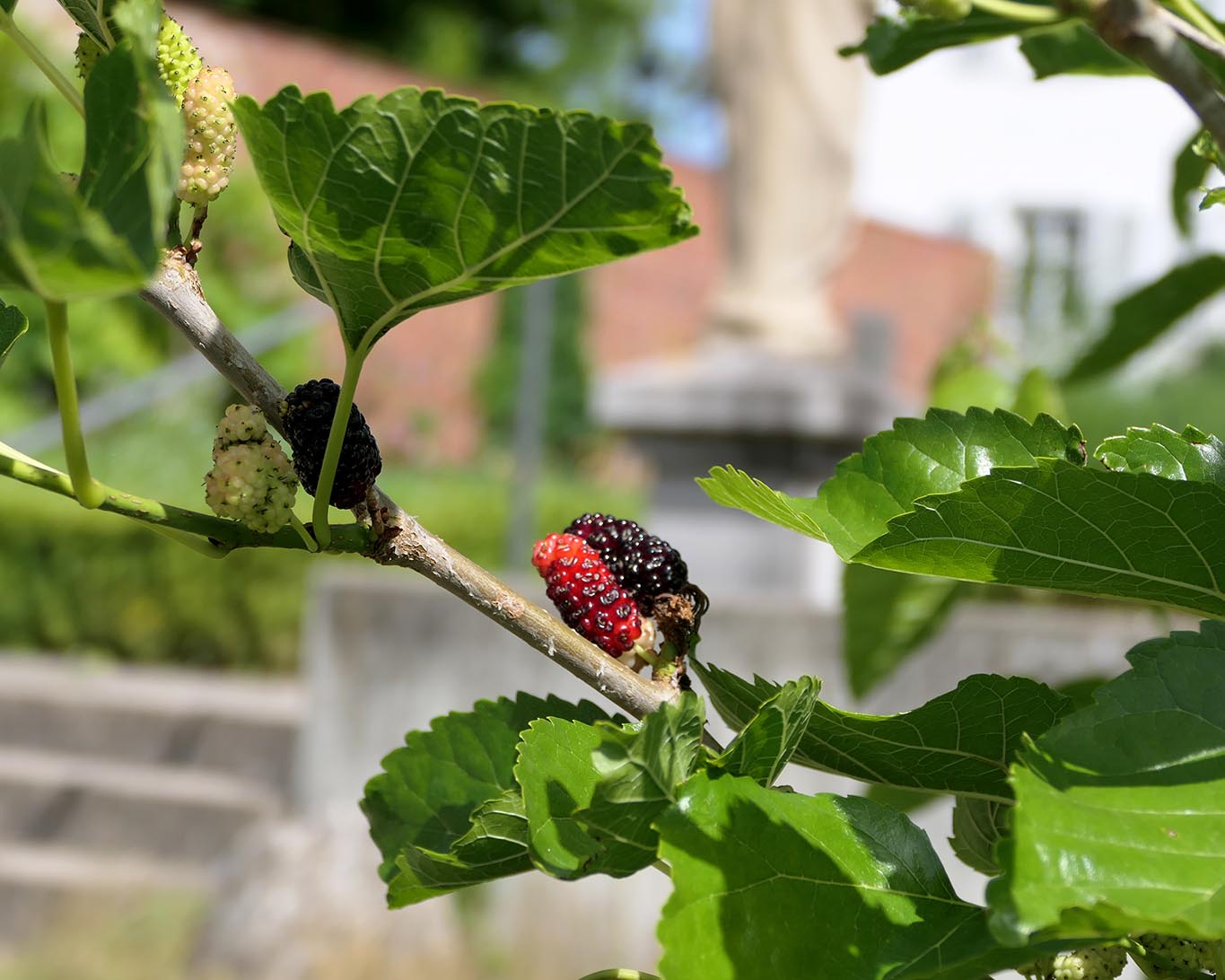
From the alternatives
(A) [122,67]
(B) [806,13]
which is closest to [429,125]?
(A) [122,67]

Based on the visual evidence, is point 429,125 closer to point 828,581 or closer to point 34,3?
point 828,581

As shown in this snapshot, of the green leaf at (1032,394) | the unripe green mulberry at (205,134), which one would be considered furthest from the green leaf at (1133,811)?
the green leaf at (1032,394)

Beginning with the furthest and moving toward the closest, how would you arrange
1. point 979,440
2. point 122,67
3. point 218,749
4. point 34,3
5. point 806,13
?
1. point 34,3
2. point 218,749
3. point 806,13
4. point 979,440
5. point 122,67

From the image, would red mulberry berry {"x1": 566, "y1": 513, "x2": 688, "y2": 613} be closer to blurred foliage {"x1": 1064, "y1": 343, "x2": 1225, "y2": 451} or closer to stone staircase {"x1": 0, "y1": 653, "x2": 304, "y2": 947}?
stone staircase {"x1": 0, "y1": 653, "x2": 304, "y2": 947}

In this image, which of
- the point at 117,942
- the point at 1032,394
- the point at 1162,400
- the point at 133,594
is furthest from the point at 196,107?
the point at 1162,400

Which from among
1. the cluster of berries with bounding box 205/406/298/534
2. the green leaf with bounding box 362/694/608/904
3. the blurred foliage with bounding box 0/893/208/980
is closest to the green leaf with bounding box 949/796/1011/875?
the green leaf with bounding box 362/694/608/904

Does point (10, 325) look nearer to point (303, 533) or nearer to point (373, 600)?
point (303, 533)
